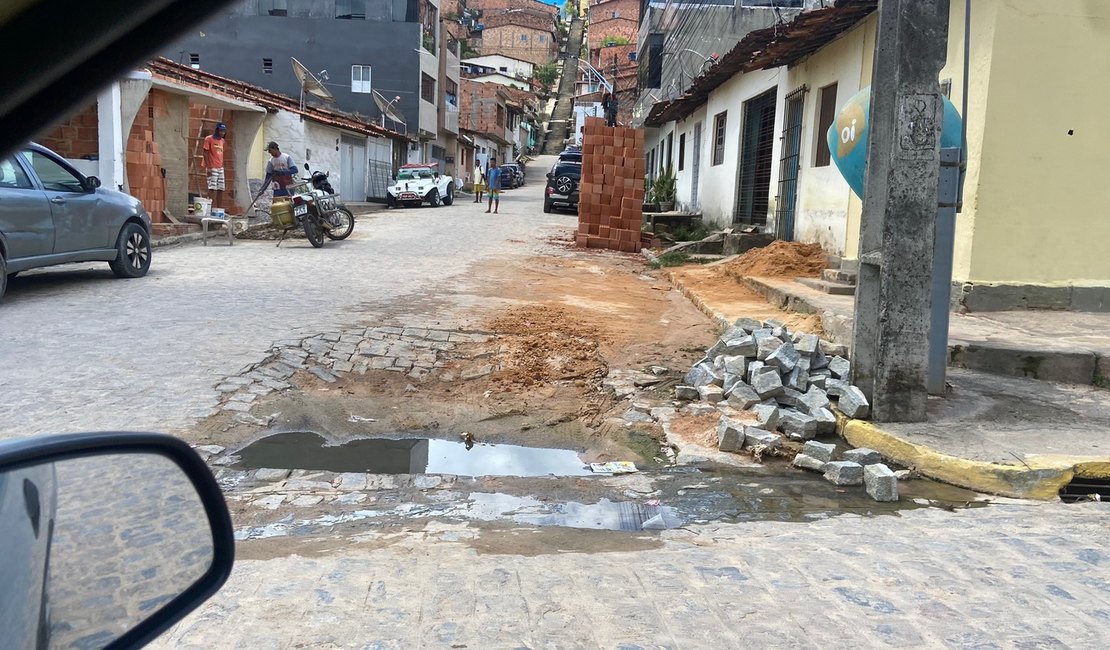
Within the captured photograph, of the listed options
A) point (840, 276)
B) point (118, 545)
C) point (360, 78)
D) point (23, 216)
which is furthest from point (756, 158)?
point (360, 78)

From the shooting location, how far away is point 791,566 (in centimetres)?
343

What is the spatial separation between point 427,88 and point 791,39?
30323 millimetres

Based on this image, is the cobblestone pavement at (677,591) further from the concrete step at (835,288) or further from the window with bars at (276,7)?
the window with bars at (276,7)

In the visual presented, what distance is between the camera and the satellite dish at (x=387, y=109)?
32.5 meters

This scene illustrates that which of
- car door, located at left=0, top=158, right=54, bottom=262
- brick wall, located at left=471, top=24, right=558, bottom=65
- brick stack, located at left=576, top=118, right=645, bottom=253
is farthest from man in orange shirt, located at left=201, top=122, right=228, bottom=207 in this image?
brick wall, located at left=471, top=24, right=558, bottom=65

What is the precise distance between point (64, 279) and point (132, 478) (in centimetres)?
985

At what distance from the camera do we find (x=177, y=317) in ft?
25.1

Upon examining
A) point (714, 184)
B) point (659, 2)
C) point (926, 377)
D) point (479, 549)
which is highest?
point (659, 2)

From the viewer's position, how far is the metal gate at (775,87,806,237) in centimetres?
1271

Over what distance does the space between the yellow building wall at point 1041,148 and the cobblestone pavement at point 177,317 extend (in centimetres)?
586

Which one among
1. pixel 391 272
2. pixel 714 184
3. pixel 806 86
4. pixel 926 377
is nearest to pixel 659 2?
pixel 714 184

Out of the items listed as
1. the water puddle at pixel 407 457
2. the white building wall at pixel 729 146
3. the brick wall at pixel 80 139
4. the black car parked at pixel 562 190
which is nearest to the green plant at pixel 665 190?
the black car parked at pixel 562 190

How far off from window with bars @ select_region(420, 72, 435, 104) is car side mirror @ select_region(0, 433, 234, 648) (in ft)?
123

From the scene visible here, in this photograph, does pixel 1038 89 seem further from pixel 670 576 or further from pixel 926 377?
pixel 670 576
